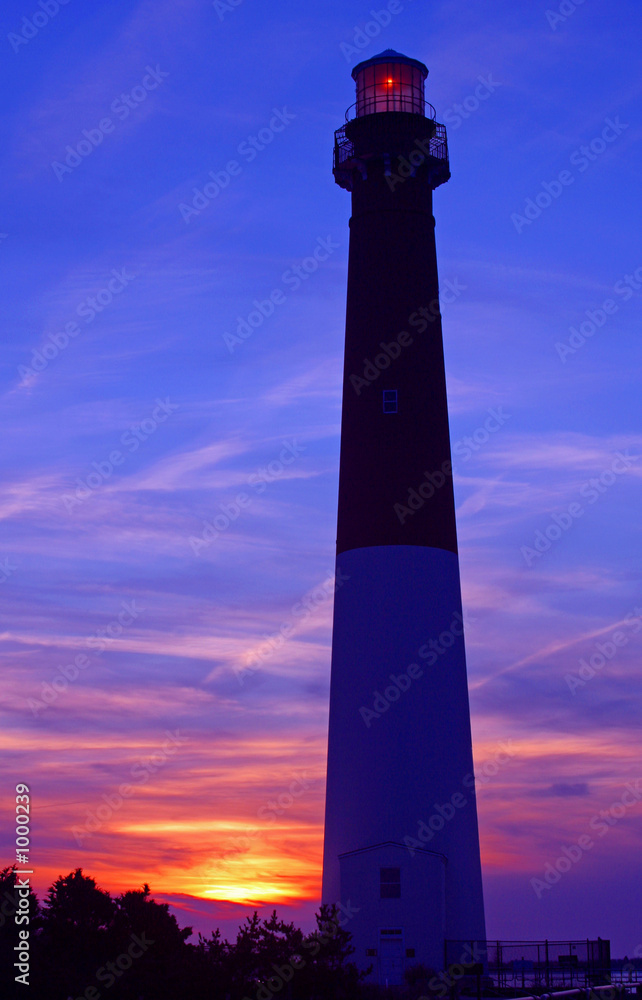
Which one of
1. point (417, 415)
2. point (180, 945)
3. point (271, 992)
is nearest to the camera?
point (271, 992)

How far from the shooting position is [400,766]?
40812mm

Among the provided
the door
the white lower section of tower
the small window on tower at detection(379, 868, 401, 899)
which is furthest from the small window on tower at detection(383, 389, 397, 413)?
the door

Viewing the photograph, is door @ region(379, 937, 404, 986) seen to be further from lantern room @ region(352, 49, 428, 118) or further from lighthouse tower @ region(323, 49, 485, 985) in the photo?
lantern room @ region(352, 49, 428, 118)

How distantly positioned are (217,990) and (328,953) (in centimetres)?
244

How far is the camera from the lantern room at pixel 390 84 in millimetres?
45656

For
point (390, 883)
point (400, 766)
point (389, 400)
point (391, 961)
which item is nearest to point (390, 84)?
point (389, 400)

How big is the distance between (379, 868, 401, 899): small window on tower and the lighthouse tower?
4 cm

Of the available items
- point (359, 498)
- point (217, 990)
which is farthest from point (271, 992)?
point (359, 498)

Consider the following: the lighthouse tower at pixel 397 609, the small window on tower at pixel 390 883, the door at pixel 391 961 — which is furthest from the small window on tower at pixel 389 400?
the door at pixel 391 961

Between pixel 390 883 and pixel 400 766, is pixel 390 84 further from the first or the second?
pixel 390 883

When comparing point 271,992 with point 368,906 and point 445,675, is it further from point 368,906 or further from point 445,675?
point 445,675

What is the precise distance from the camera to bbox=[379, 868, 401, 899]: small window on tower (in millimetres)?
40000

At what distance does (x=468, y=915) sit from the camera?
134 ft

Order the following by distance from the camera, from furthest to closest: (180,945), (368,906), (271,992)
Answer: (368,906) < (180,945) < (271,992)
